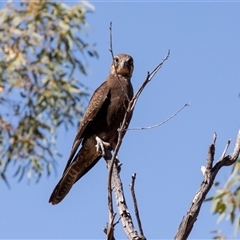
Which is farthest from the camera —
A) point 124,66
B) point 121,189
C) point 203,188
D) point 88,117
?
point 124,66

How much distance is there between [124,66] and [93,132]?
2.59 feet

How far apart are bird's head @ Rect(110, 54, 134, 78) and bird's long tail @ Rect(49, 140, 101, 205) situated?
0.85 metres

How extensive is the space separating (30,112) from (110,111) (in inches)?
42.8

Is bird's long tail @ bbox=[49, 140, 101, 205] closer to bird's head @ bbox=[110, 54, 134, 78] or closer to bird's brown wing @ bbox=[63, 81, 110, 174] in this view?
bird's brown wing @ bbox=[63, 81, 110, 174]

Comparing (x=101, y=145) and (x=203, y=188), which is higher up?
(x=101, y=145)

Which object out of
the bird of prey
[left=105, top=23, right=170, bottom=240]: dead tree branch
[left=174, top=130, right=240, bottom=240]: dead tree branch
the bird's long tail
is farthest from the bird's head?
[left=174, top=130, right=240, bottom=240]: dead tree branch

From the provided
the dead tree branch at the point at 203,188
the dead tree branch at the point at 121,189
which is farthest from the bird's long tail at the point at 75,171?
the dead tree branch at the point at 203,188

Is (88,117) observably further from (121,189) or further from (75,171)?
(121,189)

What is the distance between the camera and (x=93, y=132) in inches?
221

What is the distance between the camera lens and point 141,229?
357cm

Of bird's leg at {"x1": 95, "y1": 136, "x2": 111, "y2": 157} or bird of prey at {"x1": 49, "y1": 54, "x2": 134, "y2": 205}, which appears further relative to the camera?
bird of prey at {"x1": 49, "y1": 54, "x2": 134, "y2": 205}

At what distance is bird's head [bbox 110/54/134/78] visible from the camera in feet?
19.8

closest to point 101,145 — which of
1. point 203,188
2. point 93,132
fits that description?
point 93,132

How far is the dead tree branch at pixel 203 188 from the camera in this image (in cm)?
353
